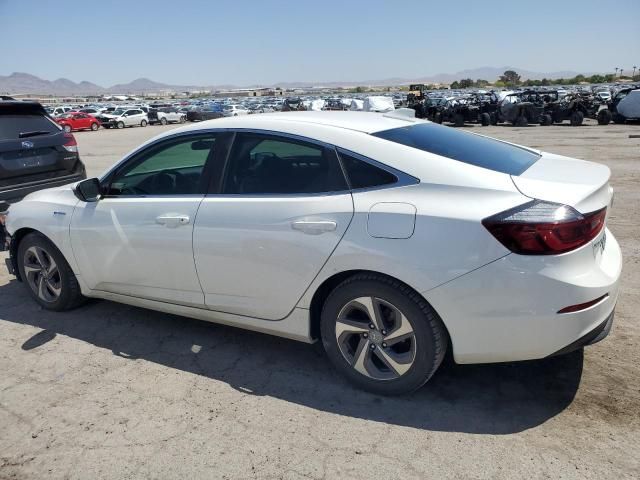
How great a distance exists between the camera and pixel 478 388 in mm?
3027

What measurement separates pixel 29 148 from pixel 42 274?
113 inches

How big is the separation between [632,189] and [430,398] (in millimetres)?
7594

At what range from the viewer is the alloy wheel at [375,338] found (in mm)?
2791

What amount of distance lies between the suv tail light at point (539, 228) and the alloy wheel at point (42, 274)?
11.5 feet

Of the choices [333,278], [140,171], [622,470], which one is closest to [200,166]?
[140,171]

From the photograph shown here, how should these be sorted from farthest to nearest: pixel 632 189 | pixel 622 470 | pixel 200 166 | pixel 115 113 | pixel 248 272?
pixel 115 113 → pixel 632 189 → pixel 200 166 → pixel 248 272 → pixel 622 470

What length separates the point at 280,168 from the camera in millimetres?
3229

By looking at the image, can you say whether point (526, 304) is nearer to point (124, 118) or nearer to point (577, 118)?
point (577, 118)

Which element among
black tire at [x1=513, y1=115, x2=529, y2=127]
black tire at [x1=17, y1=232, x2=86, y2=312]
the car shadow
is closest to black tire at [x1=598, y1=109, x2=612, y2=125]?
black tire at [x1=513, y1=115, x2=529, y2=127]

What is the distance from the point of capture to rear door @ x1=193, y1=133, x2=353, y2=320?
2.89 m

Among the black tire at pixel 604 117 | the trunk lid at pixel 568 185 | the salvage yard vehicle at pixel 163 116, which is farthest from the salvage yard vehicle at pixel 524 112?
the salvage yard vehicle at pixel 163 116

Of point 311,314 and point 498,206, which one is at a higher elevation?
point 498,206

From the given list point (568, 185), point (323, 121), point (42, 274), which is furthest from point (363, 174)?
point (42, 274)

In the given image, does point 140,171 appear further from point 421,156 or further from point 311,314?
point 421,156
